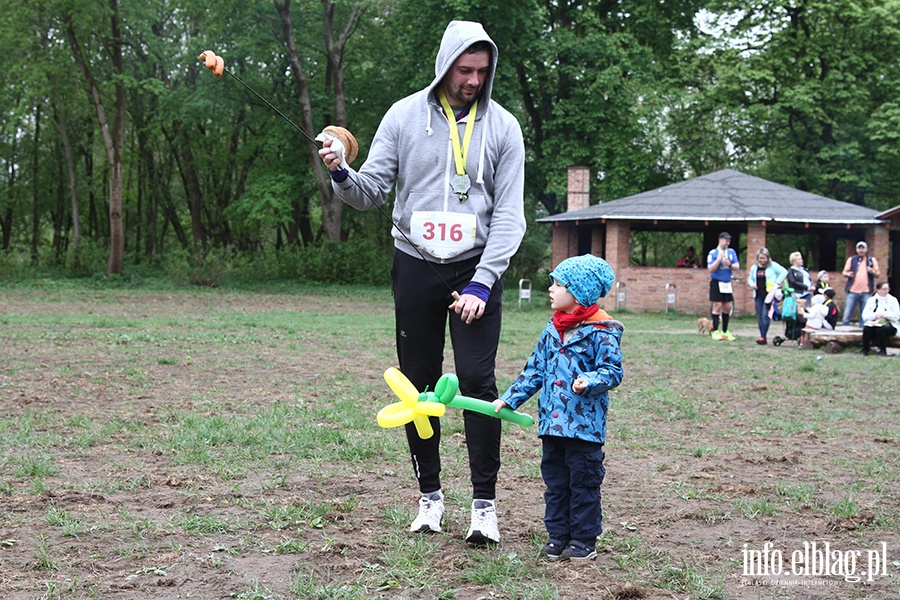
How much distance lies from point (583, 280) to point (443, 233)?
64cm

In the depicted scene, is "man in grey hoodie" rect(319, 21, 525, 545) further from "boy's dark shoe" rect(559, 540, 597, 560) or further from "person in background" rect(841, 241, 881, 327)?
"person in background" rect(841, 241, 881, 327)

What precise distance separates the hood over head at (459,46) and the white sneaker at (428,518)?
1798 mm

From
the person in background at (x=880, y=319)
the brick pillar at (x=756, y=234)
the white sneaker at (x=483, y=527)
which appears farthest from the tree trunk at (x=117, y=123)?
the white sneaker at (x=483, y=527)

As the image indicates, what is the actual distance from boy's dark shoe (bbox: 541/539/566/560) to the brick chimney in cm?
2911

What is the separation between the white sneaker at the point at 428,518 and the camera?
4.28 m

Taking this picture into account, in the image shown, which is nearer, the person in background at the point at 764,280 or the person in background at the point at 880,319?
the person in background at the point at 880,319

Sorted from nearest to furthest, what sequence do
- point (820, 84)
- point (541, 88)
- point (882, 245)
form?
point (882, 245) → point (820, 84) → point (541, 88)

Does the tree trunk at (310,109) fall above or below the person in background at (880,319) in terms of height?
above

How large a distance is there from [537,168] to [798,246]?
12.1 meters

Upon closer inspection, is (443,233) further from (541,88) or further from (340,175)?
(541,88)

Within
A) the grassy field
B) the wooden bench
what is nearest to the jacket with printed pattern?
the grassy field

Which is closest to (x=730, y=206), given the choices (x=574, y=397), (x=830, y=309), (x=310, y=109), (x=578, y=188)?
(x=578, y=188)

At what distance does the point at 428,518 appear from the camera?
14.1ft

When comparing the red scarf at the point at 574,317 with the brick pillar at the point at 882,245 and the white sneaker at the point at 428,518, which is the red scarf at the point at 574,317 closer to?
the white sneaker at the point at 428,518
